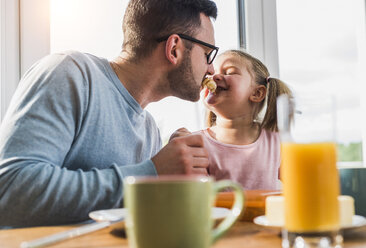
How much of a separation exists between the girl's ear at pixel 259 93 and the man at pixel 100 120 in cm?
29

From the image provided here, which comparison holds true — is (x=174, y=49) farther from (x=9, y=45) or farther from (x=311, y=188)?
(x=311, y=188)

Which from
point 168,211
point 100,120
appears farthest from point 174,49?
point 168,211

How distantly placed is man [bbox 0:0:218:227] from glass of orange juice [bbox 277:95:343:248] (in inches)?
20.5

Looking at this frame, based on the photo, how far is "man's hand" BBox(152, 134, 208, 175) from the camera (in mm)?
1086

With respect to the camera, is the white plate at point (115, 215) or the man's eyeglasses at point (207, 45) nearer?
the white plate at point (115, 215)

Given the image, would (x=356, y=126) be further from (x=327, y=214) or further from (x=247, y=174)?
(x=327, y=214)

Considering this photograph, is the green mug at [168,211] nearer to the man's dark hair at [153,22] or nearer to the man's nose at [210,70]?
the man's dark hair at [153,22]

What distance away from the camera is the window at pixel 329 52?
1932mm

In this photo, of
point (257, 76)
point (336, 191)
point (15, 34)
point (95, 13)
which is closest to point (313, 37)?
point (257, 76)

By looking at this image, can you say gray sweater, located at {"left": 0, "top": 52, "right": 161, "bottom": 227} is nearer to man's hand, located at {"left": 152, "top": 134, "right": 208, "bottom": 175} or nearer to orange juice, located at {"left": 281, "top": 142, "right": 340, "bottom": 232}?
man's hand, located at {"left": 152, "top": 134, "right": 208, "bottom": 175}

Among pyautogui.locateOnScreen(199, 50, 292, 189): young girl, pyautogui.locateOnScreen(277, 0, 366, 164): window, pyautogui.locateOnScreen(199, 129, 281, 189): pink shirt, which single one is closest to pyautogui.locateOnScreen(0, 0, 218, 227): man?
pyautogui.locateOnScreen(199, 50, 292, 189): young girl

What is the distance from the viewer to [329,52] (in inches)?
78.0

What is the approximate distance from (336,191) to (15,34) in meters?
1.61

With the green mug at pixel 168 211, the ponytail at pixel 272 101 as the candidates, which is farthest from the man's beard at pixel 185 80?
the green mug at pixel 168 211
